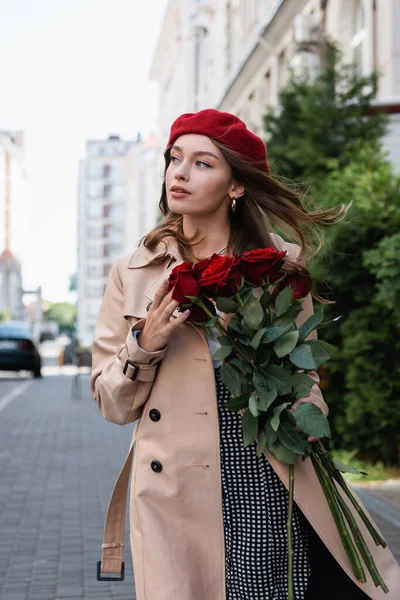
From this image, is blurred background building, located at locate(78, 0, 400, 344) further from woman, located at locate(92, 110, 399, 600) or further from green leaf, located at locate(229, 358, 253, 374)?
green leaf, located at locate(229, 358, 253, 374)

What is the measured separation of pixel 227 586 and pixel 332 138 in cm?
957

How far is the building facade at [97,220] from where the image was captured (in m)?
139

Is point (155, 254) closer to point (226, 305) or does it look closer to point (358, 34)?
point (226, 305)

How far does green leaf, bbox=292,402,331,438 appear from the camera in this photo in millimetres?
2693

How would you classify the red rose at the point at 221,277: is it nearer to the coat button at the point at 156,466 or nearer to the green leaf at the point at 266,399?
the green leaf at the point at 266,399

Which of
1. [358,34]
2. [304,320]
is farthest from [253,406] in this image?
[358,34]

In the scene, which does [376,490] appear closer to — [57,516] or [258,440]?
[57,516]

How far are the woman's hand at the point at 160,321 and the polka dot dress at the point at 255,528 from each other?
305 mm

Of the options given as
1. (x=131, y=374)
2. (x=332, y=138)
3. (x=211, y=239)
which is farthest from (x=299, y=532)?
(x=332, y=138)

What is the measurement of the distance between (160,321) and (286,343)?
1.10 ft

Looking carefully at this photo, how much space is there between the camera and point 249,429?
9.00ft

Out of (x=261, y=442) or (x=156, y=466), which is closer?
(x=261, y=442)

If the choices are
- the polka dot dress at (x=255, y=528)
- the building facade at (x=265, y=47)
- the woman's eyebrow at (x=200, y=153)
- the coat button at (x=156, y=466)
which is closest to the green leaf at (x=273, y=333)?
the polka dot dress at (x=255, y=528)

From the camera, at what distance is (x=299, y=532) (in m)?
2.91
